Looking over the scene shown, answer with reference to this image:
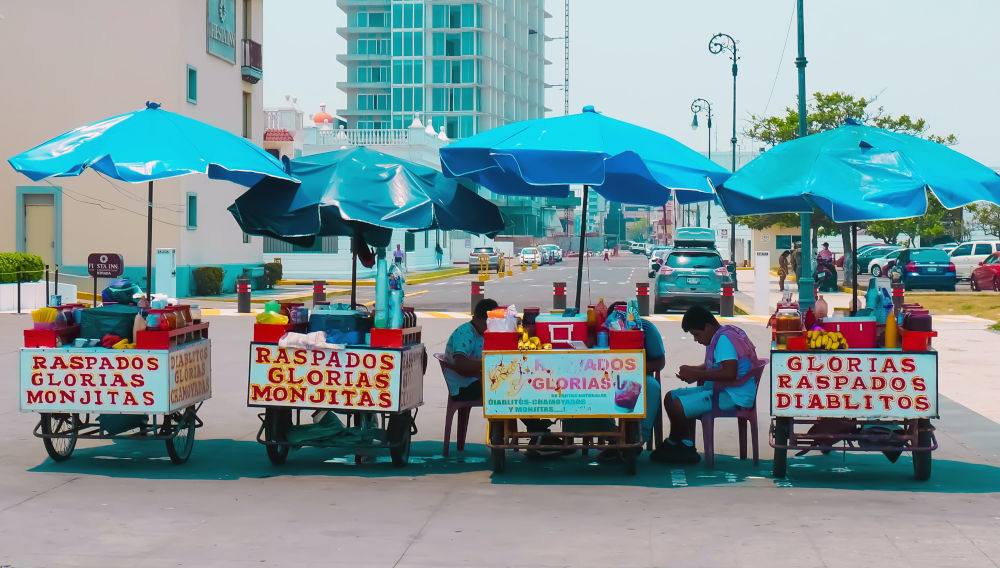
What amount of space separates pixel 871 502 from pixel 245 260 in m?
35.5

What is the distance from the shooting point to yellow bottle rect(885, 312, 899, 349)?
9237 millimetres

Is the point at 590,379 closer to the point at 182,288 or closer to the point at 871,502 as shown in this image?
the point at 871,502

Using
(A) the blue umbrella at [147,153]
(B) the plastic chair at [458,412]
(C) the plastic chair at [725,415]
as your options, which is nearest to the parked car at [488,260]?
(B) the plastic chair at [458,412]

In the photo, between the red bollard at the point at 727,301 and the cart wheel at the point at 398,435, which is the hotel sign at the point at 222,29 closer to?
the red bollard at the point at 727,301

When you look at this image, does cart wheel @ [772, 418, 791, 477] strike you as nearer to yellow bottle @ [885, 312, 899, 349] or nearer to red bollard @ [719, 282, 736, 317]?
yellow bottle @ [885, 312, 899, 349]

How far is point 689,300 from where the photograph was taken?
3003 cm

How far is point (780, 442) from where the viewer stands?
9.27m

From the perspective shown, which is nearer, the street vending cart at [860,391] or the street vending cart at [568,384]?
the street vending cart at [860,391]

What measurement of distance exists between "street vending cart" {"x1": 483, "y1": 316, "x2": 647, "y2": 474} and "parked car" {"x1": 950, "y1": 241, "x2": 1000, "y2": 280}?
41729 millimetres

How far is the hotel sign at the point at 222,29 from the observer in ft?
125

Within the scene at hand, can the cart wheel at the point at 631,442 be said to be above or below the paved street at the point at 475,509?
above

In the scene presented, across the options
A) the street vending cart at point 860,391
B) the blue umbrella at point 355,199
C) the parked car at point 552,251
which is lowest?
the street vending cart at point 860,391

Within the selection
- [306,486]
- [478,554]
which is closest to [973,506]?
[478,554]

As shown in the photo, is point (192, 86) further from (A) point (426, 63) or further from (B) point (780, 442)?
(A) point (426, 63)
